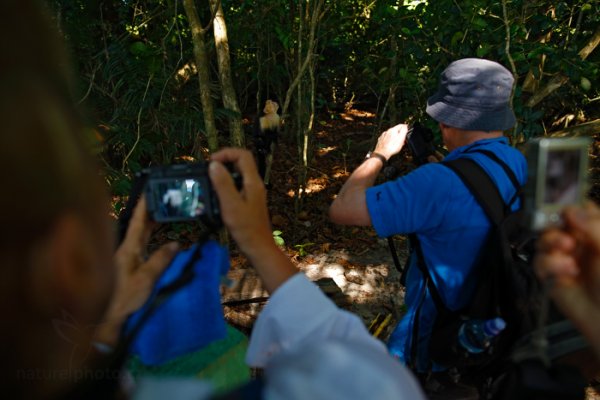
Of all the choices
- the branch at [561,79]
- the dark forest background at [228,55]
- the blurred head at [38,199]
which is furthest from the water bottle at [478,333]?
the branch at [561,79]

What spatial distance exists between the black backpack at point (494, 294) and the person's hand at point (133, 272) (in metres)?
1.00

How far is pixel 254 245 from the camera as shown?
0.94 meters

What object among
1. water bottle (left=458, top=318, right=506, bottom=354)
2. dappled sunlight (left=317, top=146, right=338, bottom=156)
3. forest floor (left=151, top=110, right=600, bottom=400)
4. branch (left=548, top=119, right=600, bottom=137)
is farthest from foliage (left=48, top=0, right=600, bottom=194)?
dappled sunlight (left=317, top=146, right=338, bottom=156)

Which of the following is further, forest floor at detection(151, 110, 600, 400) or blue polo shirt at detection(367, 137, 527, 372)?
forest floor at detection(151, 110, 600, 400)

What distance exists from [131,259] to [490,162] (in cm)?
124

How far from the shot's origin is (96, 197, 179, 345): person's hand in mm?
820

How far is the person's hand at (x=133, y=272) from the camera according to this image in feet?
2.69

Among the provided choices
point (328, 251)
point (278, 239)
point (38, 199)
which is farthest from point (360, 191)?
point (328, 251)

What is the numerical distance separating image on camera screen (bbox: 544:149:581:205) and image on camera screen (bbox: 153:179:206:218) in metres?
0.70

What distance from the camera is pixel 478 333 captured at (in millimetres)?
1343

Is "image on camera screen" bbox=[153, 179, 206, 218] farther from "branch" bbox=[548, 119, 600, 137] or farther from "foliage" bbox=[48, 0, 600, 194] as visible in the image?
"branch" bbox=[548, 119, 600, 137]

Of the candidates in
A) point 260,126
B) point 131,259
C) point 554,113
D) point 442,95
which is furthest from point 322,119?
point 131,259

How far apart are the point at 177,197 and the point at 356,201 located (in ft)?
2.67

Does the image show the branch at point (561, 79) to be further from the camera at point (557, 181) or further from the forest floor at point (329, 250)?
the camera at point (557, 181)
